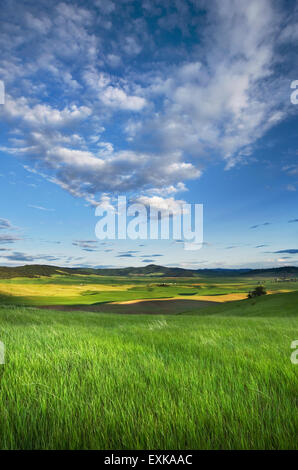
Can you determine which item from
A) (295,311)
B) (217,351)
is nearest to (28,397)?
(217,351)

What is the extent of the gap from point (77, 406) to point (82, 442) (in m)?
0.46

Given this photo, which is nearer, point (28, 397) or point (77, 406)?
point (77, 406)

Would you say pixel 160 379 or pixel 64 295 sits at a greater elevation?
pixel 160 379

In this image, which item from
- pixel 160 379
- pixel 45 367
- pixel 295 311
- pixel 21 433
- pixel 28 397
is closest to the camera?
pixel 21 433

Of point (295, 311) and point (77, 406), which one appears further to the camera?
point (295, 311)

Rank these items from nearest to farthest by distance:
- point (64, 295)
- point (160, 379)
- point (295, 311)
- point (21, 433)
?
point (21, 433) → point (160, 379) → point (295, 311) → point (64, 295)

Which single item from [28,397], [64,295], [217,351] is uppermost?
[28,397]
